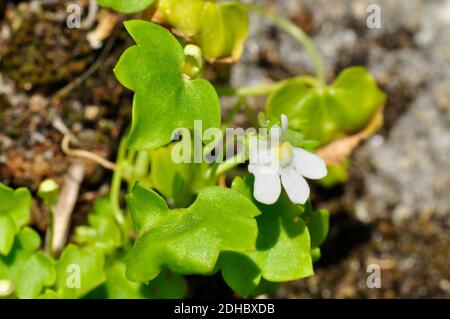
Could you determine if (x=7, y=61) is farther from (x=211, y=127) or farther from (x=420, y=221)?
(x=420, y=221)

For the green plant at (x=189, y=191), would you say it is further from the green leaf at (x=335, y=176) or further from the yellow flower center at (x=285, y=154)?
the green leaf at (x=335, y=176)

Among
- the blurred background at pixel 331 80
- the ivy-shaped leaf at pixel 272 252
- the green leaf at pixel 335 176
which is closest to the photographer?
the ivy-shaped leaf at pixel 272 252

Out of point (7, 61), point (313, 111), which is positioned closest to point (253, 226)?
point (313, 111)

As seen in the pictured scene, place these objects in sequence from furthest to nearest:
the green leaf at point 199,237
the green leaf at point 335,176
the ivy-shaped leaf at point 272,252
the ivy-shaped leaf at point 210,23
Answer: the green leaf at point 335,176, the ivy-shaped leaf at point 210,23, the ivy-shaped leaf at point 272,252, the green leaf at point 199,237

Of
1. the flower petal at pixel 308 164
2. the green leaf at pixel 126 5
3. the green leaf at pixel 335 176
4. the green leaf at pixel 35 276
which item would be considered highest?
the green leaf at pixel 126 5

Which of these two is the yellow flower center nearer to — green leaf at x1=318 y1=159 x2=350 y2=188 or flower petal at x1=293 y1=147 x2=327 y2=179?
flower petal at x1=293 y1=147 x2=327 y2=179

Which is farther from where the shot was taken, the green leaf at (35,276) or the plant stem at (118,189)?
the plant stem at (118,189)

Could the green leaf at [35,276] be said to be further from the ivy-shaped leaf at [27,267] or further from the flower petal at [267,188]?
the flower petal at [267,188]

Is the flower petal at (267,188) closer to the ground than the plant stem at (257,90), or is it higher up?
higher up

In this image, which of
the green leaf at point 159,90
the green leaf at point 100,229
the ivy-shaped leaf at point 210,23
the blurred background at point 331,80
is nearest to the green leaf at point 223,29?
the ivy-shaped leaf at point 210,23
